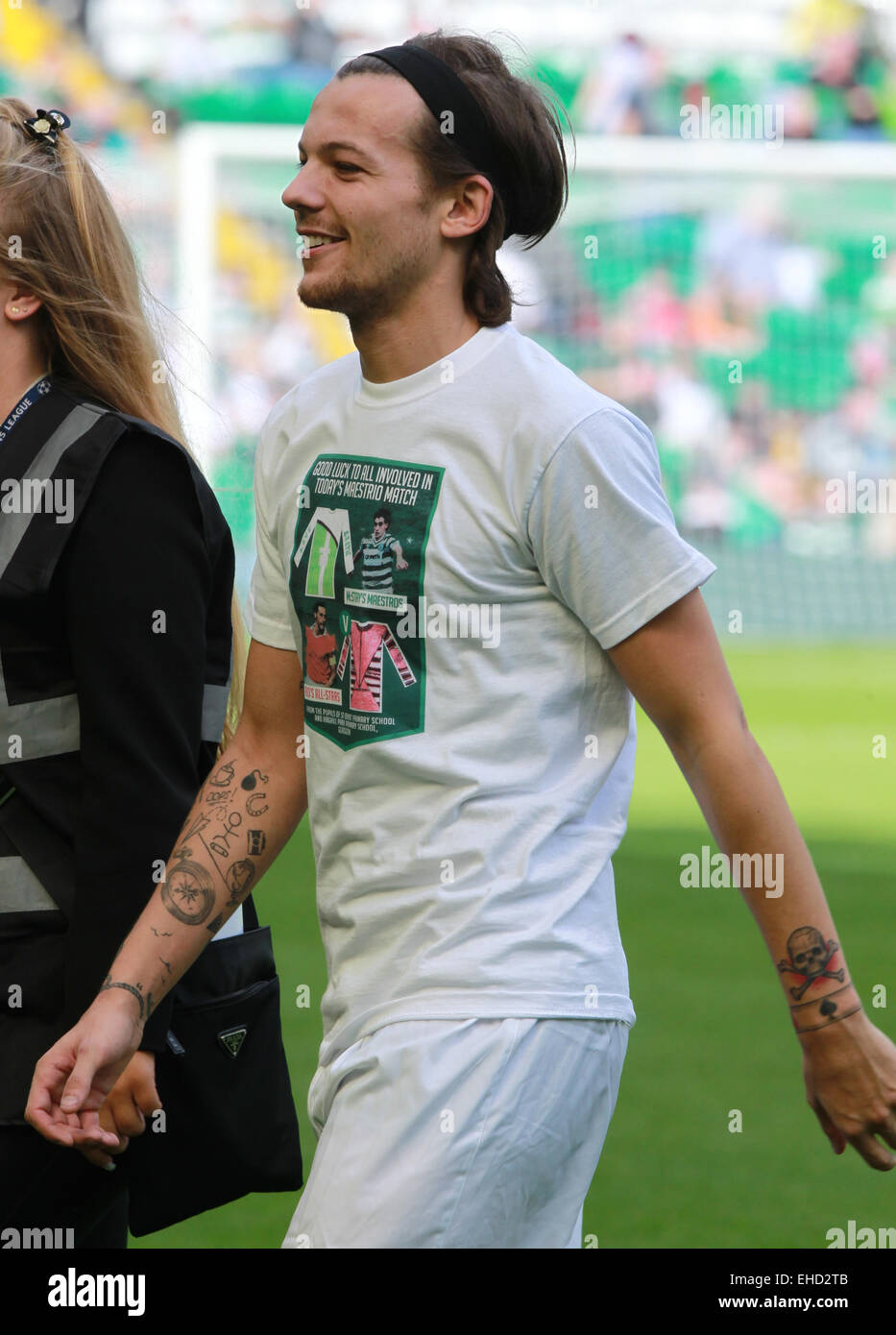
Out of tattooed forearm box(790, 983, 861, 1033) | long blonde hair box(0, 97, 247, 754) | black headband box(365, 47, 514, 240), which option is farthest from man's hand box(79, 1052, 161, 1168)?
black headband box(365, 47, 514, 240)

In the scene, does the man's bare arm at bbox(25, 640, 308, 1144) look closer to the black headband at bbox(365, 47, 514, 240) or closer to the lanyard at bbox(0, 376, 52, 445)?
the lanyard at bbox(0, 376, 52, 445)

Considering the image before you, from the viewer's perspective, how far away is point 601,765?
2.29m

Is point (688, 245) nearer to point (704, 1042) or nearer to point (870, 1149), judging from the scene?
point (704, 1042)

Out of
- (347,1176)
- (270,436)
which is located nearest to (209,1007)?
(347,1176)

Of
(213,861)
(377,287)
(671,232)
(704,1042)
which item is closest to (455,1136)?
(213,861)

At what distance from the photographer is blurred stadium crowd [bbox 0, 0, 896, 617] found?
18.5 meters

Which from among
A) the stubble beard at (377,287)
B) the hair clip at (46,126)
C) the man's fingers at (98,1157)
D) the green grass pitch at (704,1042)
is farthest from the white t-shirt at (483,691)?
the green grass pitch at (704,1042)

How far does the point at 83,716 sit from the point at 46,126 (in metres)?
0.97

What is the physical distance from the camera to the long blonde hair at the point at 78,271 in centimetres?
267

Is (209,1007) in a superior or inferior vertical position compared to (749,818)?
inferior

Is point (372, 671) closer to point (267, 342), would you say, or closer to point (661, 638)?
point (661, 638)

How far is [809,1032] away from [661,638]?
20.2 inches

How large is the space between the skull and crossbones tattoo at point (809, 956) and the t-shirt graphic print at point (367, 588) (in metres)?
0.53

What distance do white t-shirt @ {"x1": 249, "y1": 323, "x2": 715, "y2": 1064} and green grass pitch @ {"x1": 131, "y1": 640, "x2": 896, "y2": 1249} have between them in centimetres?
216
